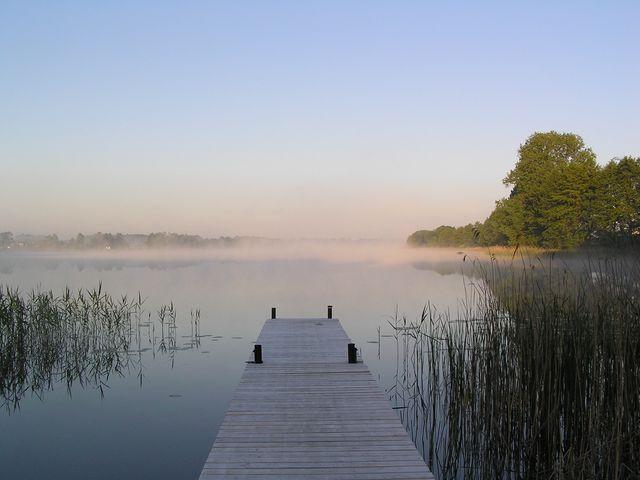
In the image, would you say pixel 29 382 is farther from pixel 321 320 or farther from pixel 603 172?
pixel 603 172

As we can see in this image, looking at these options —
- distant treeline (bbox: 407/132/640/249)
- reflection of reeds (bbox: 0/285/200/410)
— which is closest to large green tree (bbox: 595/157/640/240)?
distant treeline (bbox: 407/132/640/249)

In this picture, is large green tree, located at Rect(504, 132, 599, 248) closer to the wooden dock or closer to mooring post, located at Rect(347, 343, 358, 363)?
mooring post, located at Rect(347, 343, 358, 363)

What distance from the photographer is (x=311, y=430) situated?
4.46m

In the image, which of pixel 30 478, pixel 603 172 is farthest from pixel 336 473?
pixel 603 172

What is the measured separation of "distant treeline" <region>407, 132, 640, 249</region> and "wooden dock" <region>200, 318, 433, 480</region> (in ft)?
62.2

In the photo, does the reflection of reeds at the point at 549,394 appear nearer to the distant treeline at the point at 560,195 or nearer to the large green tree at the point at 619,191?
the distant treeline at the point at 560,195

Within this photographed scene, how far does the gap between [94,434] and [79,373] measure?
8.50 ft

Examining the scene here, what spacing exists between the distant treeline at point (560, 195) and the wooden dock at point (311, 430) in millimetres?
18973

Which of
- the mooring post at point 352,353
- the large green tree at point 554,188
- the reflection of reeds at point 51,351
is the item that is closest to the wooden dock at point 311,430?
the mooring post at point 352,353

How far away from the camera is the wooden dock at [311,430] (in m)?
3.64

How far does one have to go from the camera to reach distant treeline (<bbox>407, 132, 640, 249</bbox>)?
28125 mm

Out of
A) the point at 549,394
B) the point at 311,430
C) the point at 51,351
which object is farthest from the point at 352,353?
the point at 51,351

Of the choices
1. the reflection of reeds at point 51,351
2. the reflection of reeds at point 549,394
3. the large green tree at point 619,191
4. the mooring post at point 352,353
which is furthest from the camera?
the large green tree at point 619,191

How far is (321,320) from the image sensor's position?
11758 mm
